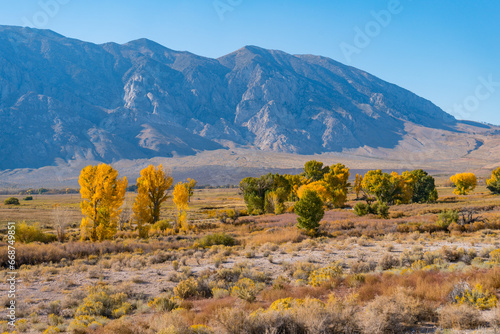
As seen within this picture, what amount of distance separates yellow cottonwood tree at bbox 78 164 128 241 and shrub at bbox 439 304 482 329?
28.8 meters

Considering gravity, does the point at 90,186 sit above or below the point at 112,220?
above

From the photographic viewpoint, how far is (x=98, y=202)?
Answer: 102 ft

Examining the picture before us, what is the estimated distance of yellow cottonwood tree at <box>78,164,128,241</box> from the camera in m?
30.6

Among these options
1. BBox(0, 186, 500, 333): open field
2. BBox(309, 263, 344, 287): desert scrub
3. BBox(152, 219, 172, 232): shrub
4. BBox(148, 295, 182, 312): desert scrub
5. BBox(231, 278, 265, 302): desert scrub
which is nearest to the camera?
BBox(0, 186, 500, 333): open field

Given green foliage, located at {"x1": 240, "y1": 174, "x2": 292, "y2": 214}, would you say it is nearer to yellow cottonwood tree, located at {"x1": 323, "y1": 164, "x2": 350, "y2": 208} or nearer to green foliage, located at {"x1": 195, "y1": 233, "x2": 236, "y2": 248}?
yellow cottonwood tree, located at {"x1": 323, "y1": 164, "x2": 350, "y2": 208}

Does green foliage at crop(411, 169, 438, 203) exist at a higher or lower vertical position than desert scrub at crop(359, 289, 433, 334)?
lower

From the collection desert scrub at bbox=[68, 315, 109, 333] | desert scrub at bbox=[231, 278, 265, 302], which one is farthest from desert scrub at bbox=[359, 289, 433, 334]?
desert scrub at bbox=[68, 315, 109, 333]

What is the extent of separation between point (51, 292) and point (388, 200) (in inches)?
2487

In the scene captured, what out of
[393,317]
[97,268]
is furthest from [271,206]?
[393,317]

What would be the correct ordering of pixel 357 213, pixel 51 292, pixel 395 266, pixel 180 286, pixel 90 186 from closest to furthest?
pixel 180 286, pixel 51 292, pixel 395 266, pixel 90 186, pixel 357 213

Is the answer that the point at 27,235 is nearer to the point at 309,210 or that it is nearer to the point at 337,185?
the point at 309,210

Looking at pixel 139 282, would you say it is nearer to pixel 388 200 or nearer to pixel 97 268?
pixel 97 268

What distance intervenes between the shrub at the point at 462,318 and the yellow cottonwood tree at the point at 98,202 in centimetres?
2885

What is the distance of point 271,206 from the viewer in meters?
60.5
